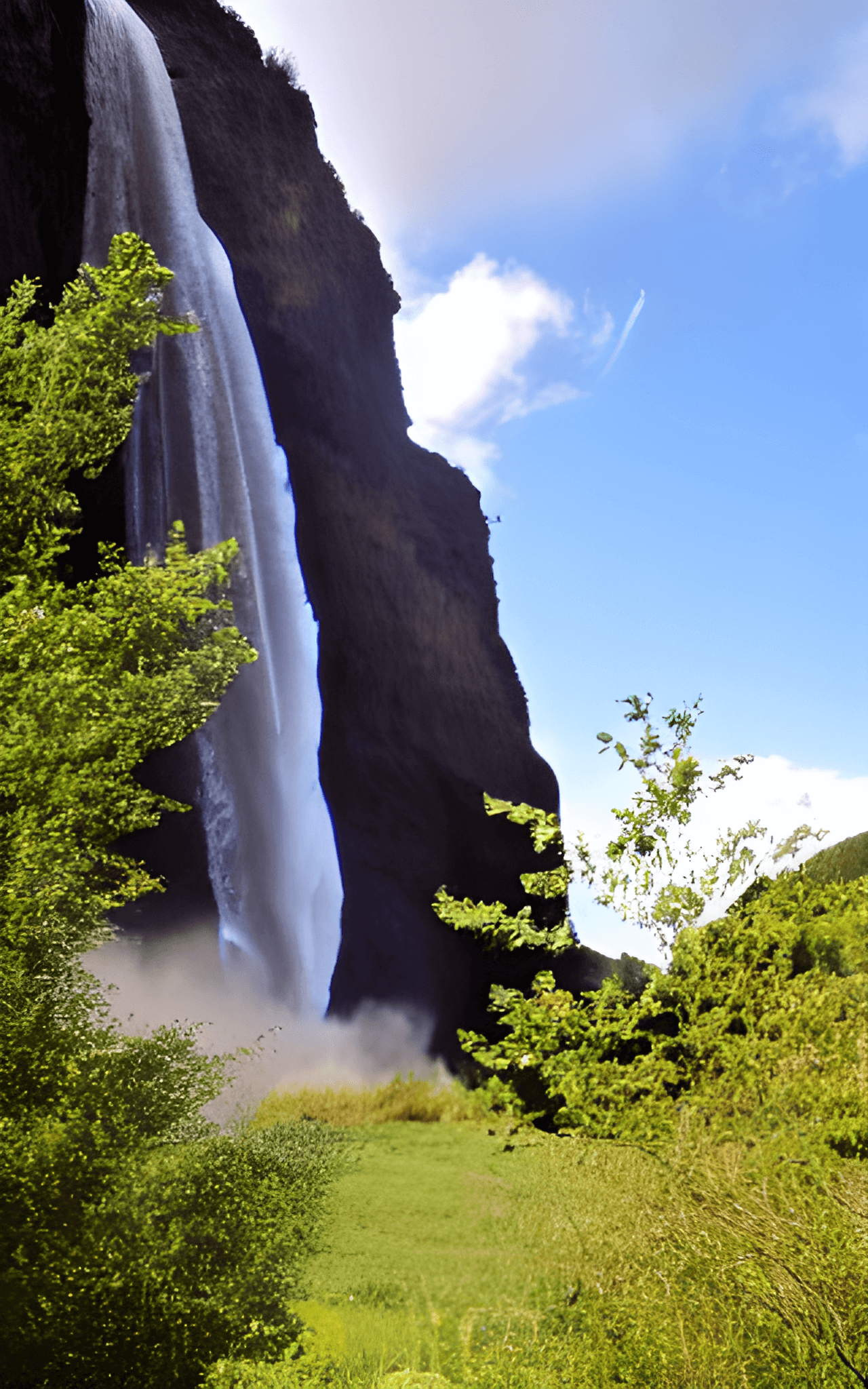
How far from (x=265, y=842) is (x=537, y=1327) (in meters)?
8.07

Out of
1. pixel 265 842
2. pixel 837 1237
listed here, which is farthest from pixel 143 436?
pixel 837 1237

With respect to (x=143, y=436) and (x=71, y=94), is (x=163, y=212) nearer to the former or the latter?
(x=71, y=94)

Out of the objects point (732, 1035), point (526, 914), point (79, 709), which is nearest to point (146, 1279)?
point (526, 914)

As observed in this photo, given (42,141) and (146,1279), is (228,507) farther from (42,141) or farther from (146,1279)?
(146,1279)

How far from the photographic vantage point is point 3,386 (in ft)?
21.7

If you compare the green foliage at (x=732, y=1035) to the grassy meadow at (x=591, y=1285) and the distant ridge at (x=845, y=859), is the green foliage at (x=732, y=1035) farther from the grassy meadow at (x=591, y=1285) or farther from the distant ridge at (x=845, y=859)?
the distant ridge at (x=845, y=859)

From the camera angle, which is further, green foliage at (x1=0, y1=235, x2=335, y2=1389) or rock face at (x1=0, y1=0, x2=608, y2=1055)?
rock face at (x1=0, y1=0, x2=608, y2=1055)

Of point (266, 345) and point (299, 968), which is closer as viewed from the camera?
point (299, 968)

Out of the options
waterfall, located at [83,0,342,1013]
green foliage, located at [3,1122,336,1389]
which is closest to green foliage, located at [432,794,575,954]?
green foliage, located at [3,1122,336,1389]

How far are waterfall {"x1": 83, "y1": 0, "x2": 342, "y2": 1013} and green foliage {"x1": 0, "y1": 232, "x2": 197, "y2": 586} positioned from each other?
13.4ft

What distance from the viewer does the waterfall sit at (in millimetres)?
10938

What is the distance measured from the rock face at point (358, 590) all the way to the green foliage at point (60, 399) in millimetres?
3826

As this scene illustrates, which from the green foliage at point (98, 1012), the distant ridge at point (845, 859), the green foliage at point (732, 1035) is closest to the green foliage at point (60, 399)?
the green foliage at point (98, 1012)

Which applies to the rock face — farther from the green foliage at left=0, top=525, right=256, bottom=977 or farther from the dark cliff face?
the green foliage at left=0, top=525, right=256, bottom=977
